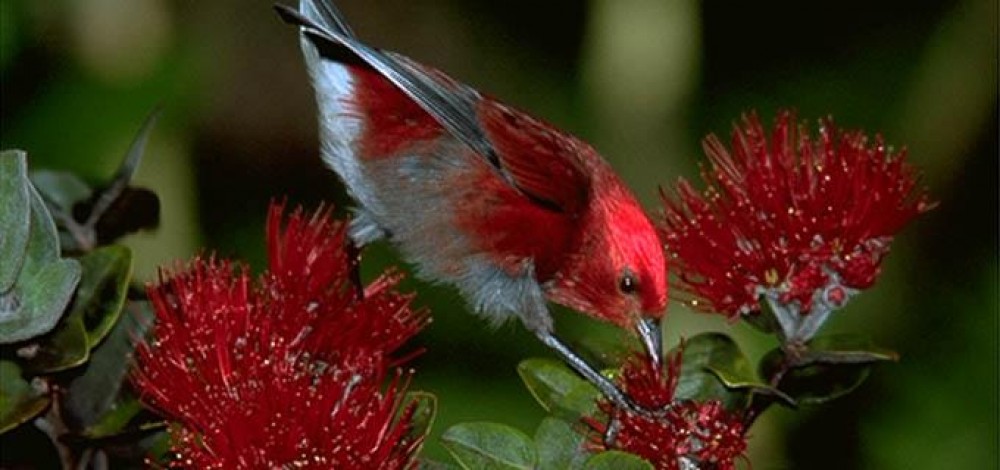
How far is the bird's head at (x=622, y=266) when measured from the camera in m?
2.08

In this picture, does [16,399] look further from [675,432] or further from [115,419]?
[675,432]

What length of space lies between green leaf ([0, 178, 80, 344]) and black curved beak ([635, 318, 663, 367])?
605 millimetres

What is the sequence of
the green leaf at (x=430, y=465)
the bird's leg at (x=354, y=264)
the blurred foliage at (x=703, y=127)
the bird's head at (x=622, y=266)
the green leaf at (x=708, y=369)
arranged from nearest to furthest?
the green leaf at (x=430, y=465), the green leaf at (x=708, y=369), the bird's leg at (x=354, y=264), the bird's head at (x=622, y=266), the blurred foliage at (x=703, y=127)

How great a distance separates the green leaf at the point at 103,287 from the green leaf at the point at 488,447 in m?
0.37

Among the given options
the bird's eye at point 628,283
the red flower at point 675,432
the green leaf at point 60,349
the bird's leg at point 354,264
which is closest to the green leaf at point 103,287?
the green leaf at point 60,349

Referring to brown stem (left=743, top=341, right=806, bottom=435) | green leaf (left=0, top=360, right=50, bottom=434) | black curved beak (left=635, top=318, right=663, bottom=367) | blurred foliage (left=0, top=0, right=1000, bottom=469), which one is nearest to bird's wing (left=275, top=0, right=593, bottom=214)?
black curved beak (left=635, top=318, right=663, bottom=367)

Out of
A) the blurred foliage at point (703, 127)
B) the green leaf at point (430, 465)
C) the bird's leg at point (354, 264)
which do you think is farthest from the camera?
the blurred foliage at point (703, 127)

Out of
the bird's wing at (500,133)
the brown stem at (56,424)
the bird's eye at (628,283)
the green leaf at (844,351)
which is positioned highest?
the bird's wing at (500,133)

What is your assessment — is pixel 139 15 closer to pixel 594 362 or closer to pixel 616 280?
pixel 616 280

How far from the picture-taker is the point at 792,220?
71.1 inches

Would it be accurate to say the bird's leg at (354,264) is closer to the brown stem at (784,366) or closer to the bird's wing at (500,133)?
the bird's wing at (500,133)

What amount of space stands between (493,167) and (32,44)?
1.55 m

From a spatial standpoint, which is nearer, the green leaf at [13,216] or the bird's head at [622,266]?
the green leaf at [13,216]

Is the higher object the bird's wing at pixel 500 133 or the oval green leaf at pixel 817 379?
the bird's wing at pixel 500 133
